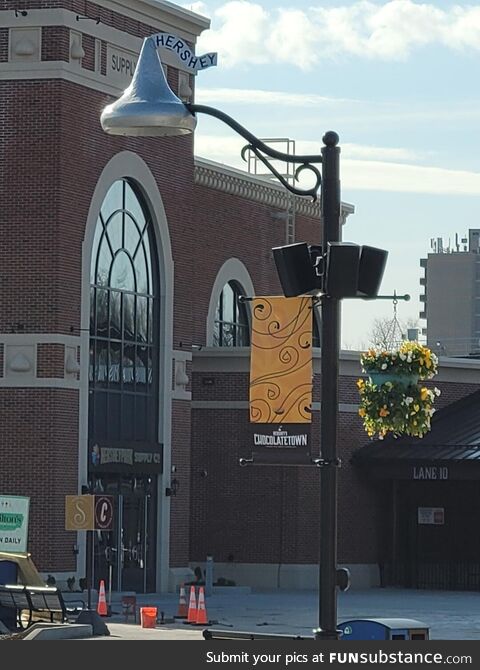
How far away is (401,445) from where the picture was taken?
44.8 m

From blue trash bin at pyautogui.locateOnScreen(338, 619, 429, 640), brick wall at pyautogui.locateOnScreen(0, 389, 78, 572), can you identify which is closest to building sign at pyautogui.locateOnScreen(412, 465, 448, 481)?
brick wall at pyautogui.locateOnScreen(0, 389, 78, 572)

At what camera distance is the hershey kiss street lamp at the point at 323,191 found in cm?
1383

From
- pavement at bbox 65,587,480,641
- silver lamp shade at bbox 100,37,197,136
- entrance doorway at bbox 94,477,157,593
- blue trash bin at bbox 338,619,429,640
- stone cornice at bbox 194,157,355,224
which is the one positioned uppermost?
stone cornice at bbox 194,157,355,224

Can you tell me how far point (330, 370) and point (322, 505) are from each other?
1.13 meters

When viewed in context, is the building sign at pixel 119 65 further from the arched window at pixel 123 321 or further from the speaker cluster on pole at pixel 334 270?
the speaker cluster on pole at pixel 334 270

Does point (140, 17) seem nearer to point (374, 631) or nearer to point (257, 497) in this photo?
point (257, 497)

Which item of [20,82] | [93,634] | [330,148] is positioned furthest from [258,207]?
[330,148]

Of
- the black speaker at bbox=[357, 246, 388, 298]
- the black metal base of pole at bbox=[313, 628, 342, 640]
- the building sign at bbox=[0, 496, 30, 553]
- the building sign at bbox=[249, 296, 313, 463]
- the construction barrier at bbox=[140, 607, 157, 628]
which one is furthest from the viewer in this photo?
the construction barrier at bbox=[140, 607, 157, 628]

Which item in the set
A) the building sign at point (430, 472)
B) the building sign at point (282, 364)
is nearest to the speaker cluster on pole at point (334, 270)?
the building sign at point (282, 364)

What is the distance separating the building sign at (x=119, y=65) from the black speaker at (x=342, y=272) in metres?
26.2

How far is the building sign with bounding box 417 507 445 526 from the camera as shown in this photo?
147 ft

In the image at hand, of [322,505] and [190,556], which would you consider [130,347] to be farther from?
[322,505]

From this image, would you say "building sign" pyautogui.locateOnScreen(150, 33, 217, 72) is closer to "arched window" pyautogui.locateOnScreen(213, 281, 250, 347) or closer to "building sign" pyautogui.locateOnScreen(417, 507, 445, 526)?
"arched window" pyautogui.locateOnScreen(213, 281, 250, 347)

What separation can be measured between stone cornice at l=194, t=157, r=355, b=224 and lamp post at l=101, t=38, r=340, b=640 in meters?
33.2
